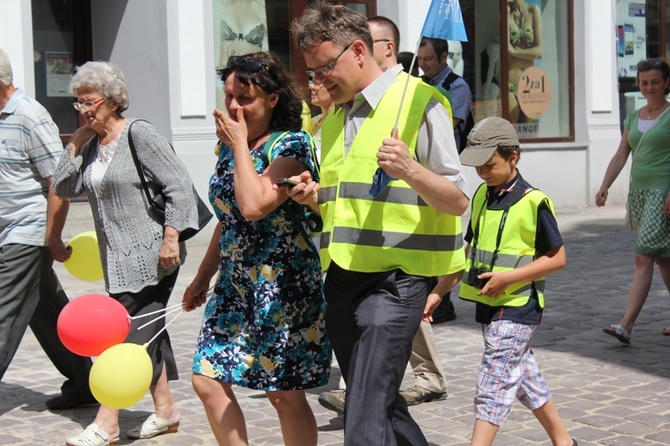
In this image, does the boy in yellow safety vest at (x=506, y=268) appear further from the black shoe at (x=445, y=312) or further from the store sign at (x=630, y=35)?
the store sign at (x=630, y=35)

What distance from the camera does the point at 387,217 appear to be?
3916 mm

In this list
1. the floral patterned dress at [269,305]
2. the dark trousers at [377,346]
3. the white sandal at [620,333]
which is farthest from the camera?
the white sandal at [620,333]

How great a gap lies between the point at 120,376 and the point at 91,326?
346 mm

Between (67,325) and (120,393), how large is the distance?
0.44 meters

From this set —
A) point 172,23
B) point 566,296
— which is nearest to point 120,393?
point 566,296

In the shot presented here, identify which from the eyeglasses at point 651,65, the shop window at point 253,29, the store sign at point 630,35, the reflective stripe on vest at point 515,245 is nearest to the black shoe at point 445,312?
the eyeglasses at point 651,65

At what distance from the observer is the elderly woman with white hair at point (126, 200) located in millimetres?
5539

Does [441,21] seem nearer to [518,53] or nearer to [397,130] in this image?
[397,130]

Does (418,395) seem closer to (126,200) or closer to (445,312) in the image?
(126,200)

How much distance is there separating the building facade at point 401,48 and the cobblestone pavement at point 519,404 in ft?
11.4

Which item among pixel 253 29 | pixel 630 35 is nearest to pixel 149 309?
pixel 253 29

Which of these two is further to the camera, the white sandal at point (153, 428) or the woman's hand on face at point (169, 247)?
the white sandal at point (153, 428)

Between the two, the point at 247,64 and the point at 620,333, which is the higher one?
the point at 247,64

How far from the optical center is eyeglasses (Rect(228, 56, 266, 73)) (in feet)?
14.4
